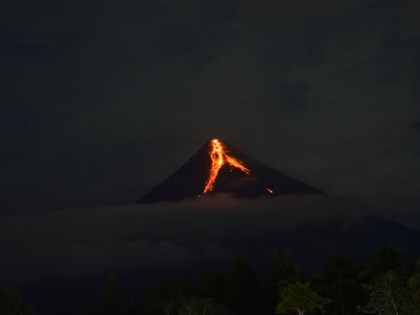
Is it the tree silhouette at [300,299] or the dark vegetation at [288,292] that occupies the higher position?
the dark vegetation at [288,292]

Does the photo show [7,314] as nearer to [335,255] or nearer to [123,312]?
[123,312]

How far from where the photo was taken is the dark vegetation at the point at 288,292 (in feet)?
177

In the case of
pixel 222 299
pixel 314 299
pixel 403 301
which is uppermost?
pixel 222 299

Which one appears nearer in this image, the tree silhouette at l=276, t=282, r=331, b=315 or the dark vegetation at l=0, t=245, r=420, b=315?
the dark vegetation at l=0, t=245, r=420, b=315

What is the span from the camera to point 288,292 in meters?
69.6

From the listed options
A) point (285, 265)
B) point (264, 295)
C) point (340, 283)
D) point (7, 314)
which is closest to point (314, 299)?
point (340, 283)

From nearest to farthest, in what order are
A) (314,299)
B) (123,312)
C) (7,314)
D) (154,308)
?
(314,299) < (7,314) < (154,308) < (123,312)

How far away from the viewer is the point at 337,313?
255 ft

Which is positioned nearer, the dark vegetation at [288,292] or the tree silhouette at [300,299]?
the dark vegetation at [288,292]

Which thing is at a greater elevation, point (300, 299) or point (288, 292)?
point (288, 292)

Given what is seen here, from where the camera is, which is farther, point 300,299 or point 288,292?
point 288,292

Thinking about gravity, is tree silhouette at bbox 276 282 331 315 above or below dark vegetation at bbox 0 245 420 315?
below

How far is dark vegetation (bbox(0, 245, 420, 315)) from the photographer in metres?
53.9

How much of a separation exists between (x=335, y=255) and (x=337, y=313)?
19.4 feet
